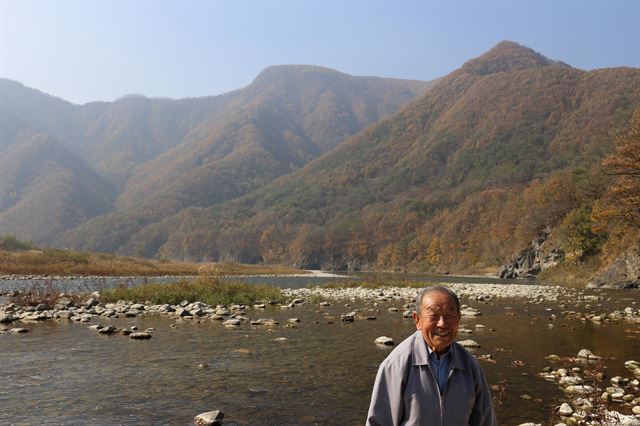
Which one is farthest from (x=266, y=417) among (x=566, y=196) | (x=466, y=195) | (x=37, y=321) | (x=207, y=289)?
(x=466, y=195)

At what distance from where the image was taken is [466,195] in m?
159

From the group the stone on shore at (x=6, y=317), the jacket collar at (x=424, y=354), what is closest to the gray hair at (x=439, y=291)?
the jacket collar at (x=424, y=354)

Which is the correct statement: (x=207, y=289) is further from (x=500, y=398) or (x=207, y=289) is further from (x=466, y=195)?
(x=466, y=195)

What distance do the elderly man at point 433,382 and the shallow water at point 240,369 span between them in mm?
5432

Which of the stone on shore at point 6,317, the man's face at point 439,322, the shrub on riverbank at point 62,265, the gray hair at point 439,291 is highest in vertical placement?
the gray hair at point 439,291

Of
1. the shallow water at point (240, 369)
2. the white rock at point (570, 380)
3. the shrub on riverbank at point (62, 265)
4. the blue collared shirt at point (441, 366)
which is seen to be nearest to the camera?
the blue collared shirt at point (441, 366)

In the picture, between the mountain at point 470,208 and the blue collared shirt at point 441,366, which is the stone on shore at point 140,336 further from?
the mountain at point 470,208

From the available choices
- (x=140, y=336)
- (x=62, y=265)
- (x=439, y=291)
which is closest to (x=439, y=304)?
(x=439, y=291)

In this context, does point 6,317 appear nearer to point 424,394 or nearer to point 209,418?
point 209,418

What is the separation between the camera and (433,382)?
13.1 ft

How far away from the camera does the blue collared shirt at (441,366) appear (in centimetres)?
402

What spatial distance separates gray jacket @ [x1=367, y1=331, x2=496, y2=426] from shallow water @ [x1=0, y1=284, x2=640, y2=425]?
5417 millimetres

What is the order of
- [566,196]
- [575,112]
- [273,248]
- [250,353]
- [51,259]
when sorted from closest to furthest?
[250,353], [51,259], [566,196], [575,112], [273,248]

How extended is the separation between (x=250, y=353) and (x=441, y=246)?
4377 inches
